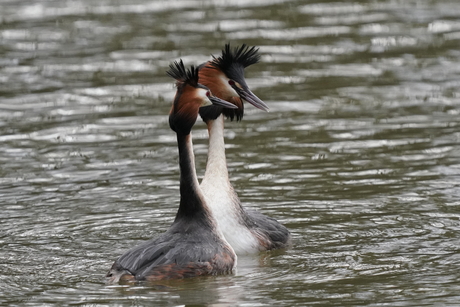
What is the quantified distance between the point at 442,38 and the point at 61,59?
20.6 ft

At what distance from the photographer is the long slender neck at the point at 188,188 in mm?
8773

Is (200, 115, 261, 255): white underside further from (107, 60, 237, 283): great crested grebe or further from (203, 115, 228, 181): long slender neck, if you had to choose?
(107, 60, 237, 283): great crested grebe

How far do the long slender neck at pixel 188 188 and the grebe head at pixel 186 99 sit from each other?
0.48 ft

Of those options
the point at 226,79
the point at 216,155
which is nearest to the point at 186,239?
the point at 216,155

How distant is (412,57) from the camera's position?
16.8 metres

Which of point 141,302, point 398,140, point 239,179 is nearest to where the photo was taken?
point 141,302

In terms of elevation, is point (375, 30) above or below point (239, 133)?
above

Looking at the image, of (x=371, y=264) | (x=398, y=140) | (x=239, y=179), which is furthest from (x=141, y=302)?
(x=398, y=140)

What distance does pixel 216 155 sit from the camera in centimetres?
963

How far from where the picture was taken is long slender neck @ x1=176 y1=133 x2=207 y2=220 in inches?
345

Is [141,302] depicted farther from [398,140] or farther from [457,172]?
[398,140]

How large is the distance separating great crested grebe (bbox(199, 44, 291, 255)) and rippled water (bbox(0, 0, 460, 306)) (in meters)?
0.21

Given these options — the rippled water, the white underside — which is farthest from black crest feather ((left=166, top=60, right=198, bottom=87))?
the rippled water

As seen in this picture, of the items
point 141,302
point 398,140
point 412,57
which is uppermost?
point 412,57
